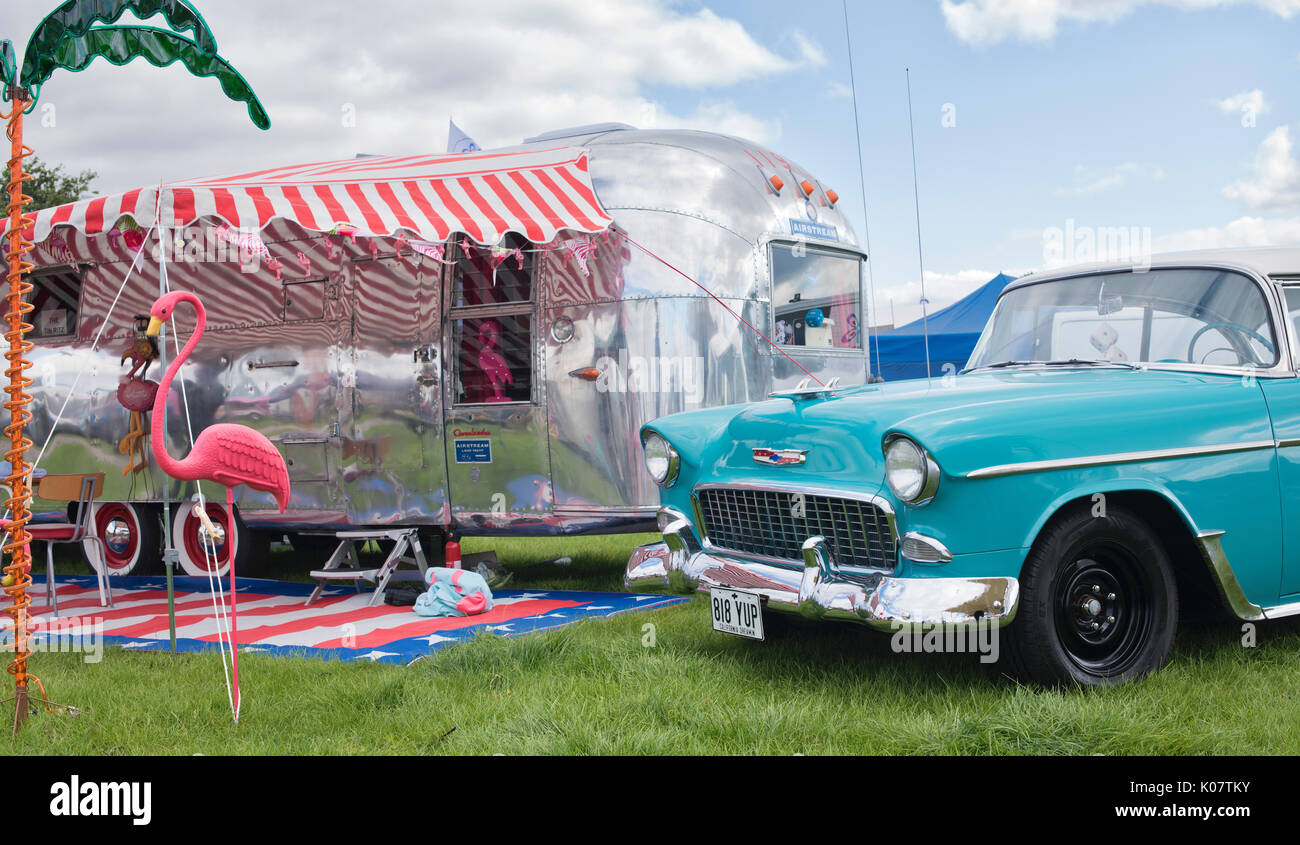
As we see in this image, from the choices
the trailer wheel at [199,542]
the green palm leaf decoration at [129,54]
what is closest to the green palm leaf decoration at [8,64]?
the green palm leaf decoration at [129,54]

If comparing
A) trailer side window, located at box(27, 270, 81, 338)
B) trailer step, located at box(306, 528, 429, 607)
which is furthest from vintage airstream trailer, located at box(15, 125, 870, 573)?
trailer side window, located at box(27, 270, 81, 338)

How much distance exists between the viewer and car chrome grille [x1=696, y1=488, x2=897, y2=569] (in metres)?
3.67

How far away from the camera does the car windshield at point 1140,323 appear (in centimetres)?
→ 428

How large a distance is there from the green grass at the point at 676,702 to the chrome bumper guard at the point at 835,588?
312 millimetres

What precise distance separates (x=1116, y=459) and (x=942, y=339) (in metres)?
10.6

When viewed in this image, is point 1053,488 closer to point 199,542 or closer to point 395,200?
point 395,200

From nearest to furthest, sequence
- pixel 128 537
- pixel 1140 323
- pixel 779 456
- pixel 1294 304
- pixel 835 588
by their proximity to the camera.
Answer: pixel 835 588
pixel 779 456
pixel 1294 304
pixel 1140 323
pixel 128 537

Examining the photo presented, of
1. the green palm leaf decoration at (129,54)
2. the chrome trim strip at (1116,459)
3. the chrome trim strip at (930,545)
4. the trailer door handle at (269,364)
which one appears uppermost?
the green palm leaf decoration at (129,54)

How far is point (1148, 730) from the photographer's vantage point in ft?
10.6

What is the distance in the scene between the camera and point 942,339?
551 inches

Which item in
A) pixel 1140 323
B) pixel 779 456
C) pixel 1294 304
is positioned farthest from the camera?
pixel 1140 323

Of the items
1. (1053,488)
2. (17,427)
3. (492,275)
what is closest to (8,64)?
(17,427)

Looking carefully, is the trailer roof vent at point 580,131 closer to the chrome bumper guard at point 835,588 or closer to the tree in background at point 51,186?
the chrome bumper guard at point 835,588
